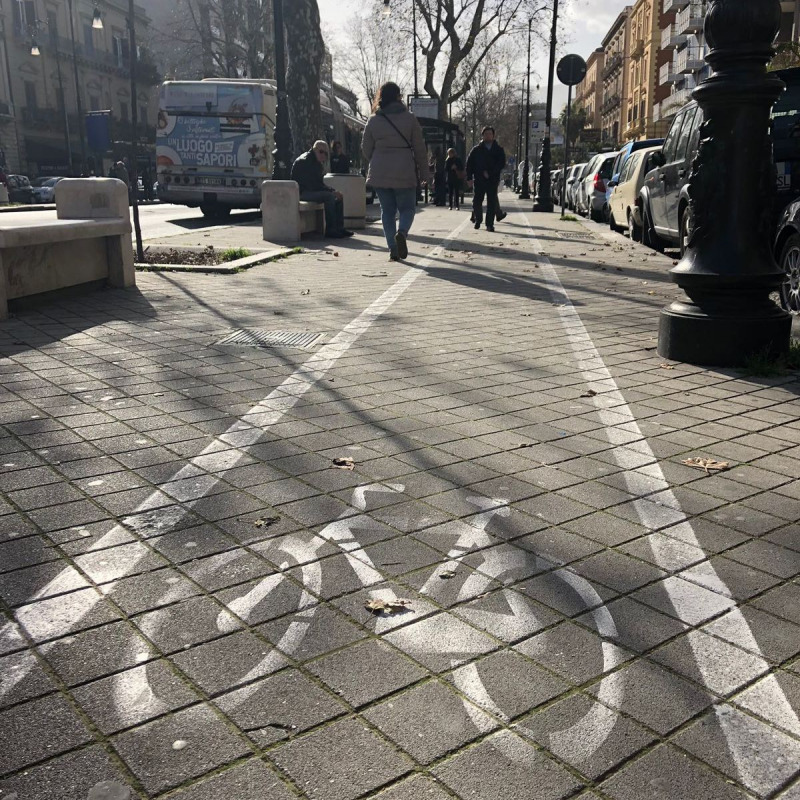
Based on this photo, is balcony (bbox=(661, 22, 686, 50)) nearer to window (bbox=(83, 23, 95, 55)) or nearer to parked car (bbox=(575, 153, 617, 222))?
window (bbox=(83, 23, 95, 55))

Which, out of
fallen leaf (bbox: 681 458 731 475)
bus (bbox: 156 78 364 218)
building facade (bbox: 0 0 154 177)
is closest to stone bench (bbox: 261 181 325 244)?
bus (bbox: 156 78 364 218)

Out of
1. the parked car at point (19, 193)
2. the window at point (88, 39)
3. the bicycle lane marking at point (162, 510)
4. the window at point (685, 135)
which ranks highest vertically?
the window at point (88, 39)

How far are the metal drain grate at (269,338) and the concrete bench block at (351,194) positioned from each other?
1212cm

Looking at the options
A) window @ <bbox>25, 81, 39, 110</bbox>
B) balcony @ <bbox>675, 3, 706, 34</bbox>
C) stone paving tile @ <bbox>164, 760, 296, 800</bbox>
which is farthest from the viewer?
window @ <bbox>25, 81, 39, 110</bbox>

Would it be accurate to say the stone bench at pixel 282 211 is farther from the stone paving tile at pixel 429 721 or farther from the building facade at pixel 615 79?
the building facade at pixel 615 79

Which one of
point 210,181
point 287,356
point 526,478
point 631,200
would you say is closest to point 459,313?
point 287,356

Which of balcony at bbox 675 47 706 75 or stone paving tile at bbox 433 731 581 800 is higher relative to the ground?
balcony at bbox 675 47 706 75

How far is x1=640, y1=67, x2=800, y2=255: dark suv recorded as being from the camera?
31.9 feet

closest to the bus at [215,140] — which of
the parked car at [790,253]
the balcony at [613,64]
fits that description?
the parked car at [790,253]

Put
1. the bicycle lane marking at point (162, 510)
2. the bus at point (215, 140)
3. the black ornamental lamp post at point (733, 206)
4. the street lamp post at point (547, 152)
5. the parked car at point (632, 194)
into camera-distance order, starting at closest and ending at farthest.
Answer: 1. the bicycle lane marking at point (162, 510)
2. the black ornamental lamp post at point (733, 206)
3. the parked car at point (632, 194)
4. the bus at point (215, 140)
5. the street lamp post at point (547, 152)

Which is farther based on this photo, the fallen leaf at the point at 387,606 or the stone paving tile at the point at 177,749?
the fallen leaf at the point at 387,606

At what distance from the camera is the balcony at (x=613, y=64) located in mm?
100900

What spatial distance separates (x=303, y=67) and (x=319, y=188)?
634 cm

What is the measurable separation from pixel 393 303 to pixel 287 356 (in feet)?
9.09
